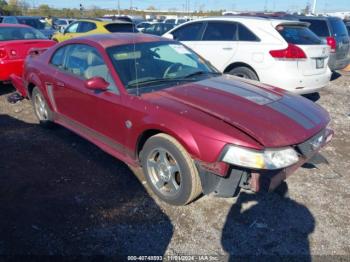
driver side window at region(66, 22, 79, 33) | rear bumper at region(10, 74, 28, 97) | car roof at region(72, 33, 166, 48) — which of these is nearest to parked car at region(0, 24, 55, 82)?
rear bumper at region(10, 74, 28, 97)

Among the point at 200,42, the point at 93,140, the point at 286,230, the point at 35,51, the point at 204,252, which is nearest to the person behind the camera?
the point at 204,252

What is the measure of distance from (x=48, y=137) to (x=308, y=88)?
4542 millimetres

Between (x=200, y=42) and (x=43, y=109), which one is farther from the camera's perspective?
(x=200, y=42)

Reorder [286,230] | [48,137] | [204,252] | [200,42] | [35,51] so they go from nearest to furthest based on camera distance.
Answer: [204,252]
[286,230]
[48,137]
[35,51]
[200,42]

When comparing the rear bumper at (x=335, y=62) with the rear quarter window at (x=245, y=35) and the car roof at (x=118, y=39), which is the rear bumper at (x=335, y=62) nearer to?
the rear quarter window at (x=245, y=35)

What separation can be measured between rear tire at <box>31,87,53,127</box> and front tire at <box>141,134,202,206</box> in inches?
90.8

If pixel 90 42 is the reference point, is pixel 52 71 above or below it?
below

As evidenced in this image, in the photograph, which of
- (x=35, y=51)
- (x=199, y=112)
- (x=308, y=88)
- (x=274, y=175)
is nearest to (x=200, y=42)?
(x=308, y=88)

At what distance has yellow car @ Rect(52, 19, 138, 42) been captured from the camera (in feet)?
37.2

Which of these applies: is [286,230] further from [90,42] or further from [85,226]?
[90,42]

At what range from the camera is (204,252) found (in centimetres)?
279

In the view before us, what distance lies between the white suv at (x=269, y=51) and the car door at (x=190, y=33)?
17 cm

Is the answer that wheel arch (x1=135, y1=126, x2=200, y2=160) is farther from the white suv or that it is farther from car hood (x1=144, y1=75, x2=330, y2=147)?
the white suv

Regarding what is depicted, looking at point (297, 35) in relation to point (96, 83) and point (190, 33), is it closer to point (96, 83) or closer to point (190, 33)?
point (190, 33)
